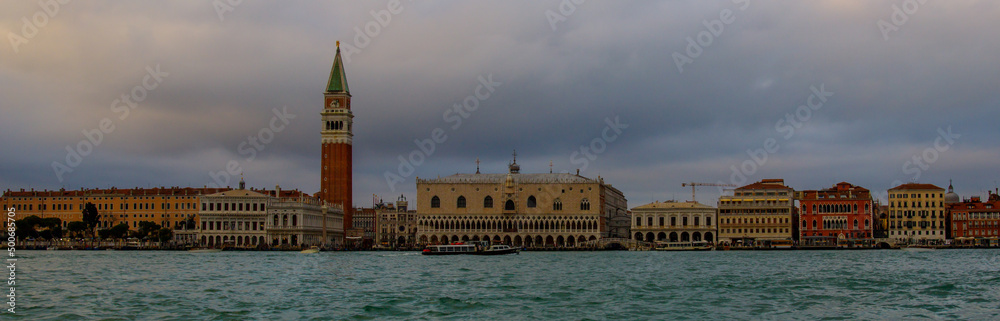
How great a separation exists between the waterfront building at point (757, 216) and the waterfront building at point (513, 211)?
11900 mm

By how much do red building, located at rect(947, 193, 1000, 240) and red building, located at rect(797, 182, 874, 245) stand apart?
29.5ft

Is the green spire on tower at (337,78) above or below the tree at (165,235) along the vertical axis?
above

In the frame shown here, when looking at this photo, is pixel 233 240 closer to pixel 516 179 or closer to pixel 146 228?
pixel 146 228

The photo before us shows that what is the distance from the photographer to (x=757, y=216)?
102750 millimetres

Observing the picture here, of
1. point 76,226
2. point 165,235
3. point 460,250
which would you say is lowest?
point 460,250

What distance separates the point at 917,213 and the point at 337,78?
56.5 m

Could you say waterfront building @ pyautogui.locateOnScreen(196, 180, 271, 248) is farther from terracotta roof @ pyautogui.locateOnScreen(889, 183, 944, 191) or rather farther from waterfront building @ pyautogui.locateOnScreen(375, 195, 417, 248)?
terracotta roof @ pyautogui.locateOnScreen(889, 183, 944, 191)

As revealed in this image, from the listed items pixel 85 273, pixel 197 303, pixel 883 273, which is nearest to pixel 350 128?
pixel 85 273

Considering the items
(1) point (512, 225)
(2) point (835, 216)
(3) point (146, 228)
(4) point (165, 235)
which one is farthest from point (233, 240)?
(2) point (835, 216)

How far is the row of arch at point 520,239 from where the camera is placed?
10462cm

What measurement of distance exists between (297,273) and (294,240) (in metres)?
51.4

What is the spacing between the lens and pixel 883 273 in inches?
1837

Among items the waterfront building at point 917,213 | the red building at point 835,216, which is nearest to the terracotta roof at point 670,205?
the red building at point 835,216

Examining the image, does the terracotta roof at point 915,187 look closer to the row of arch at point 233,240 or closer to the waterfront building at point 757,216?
the waterfront building at point 757,216
